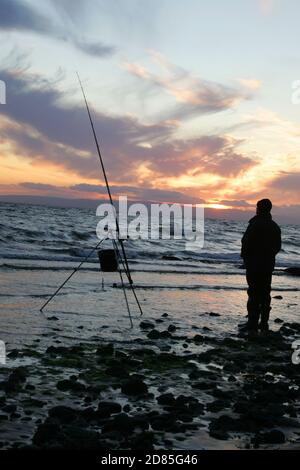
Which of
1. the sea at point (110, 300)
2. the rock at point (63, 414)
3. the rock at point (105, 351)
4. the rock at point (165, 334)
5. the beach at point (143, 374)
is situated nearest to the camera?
the beach at point (143, 374)

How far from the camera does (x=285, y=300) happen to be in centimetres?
1550

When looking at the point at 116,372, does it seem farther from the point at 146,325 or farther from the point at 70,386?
the point at 146,325

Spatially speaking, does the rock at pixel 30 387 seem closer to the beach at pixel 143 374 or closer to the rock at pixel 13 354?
the beach at pixel 143 374

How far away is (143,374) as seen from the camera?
6172 mm

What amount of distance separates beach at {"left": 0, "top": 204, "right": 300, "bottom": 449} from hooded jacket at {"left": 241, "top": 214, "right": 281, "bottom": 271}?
54.5 inches

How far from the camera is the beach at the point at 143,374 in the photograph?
413 cm

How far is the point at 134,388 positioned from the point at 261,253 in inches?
195

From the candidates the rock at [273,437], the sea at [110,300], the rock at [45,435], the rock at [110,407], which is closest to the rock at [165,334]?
the sea at [110,300]

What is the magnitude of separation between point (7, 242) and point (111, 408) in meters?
30.3

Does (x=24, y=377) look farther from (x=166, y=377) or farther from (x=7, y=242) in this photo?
(x=7, y=242)

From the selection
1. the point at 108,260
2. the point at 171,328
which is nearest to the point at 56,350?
the point at 171,328

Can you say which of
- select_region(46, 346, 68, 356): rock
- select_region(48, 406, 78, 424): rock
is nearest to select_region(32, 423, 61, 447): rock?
select_region(48, 406, 78, 424): rock

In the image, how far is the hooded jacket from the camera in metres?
9.44
